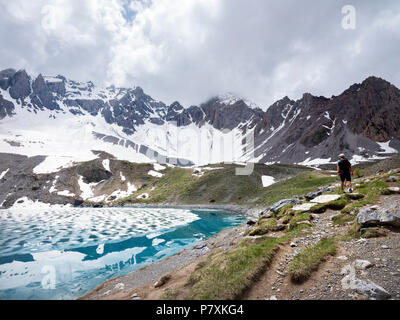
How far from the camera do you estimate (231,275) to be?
9.10 meters

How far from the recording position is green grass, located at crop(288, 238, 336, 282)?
834 centimetres

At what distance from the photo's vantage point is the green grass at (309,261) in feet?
27.3

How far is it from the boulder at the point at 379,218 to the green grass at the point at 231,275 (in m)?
4.68

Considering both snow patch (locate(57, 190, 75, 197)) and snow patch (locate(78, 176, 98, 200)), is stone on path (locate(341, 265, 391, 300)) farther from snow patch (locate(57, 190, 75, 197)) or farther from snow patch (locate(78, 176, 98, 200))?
snow patch (locate(57, 190, 75, 197))

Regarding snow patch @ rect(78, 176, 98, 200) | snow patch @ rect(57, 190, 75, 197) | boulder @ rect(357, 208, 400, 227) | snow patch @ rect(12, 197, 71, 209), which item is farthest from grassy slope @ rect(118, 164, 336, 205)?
boulder @ rect(357, 208, 400, 227)

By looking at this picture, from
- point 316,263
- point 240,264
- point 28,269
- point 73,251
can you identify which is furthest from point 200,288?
point 73,251

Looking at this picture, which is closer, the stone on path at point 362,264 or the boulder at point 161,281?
the stone on path at point 362,264

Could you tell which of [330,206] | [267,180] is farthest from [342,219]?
[267,180]

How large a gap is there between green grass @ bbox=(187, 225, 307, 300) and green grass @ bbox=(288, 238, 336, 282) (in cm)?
131

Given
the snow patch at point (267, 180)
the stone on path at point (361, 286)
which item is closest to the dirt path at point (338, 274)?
the stone on path at point (361, 286)

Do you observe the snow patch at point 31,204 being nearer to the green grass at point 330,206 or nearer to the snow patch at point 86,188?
the snow patch at point 86,188

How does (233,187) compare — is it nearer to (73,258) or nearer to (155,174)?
(73,258)

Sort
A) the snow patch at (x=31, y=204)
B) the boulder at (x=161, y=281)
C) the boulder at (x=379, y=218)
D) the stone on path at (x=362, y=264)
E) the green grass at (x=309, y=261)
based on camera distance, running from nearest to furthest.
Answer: the stone on path at (x=362, y=264) → the green grass at (x=309, y=261) → the boulder at (x=379, y=218) → the boulder at (x=161, y=281) → the snow patch at (x=31, y=204)

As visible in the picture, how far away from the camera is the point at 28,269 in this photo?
75.2 feet
